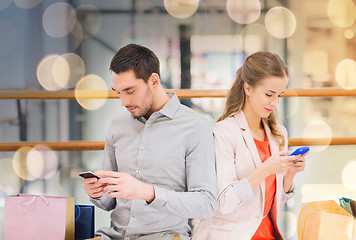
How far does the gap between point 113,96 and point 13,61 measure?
40.0 inches

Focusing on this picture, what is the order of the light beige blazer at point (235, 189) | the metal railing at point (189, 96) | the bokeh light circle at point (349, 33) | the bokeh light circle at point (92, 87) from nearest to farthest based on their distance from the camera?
the light beige blazer at point (235, 189) → the metal railing at point (189, 96) → the bokeh light circle at point (92, 87) → the bokeh light circle at point (349, 33)

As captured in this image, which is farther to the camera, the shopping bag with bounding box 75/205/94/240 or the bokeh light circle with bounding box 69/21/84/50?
the bokeh light circle with bounding box 69/21/84/50

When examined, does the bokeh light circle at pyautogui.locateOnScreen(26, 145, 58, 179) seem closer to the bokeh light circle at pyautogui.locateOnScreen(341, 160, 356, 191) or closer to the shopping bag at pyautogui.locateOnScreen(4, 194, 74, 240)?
the shopping bag at pyautogui.locateOnScreen(4, 194, 74, 240)

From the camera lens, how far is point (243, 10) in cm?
271

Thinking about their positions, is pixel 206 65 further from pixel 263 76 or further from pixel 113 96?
pixel 263 76

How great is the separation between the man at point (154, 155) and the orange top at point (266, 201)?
9.7 inches

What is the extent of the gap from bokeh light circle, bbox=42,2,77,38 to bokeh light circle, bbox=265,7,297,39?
1.35 metres

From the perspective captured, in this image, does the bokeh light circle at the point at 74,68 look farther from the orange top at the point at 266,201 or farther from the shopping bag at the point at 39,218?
the orange top at the point at 266,201

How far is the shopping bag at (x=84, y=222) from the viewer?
1679 mm

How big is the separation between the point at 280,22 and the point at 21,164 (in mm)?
1940

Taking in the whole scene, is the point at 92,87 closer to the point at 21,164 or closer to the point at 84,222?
the point at 21,164

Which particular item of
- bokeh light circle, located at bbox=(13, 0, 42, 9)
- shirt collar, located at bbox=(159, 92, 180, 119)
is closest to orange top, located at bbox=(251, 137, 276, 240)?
shirt collar, located at bbox=(159, 92, 180, 119)

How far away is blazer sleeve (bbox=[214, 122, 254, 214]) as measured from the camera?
1463mm

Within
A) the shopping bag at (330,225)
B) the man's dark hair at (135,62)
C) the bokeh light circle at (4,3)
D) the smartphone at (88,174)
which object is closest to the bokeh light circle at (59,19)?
the bokeh light circle at (4,3)
